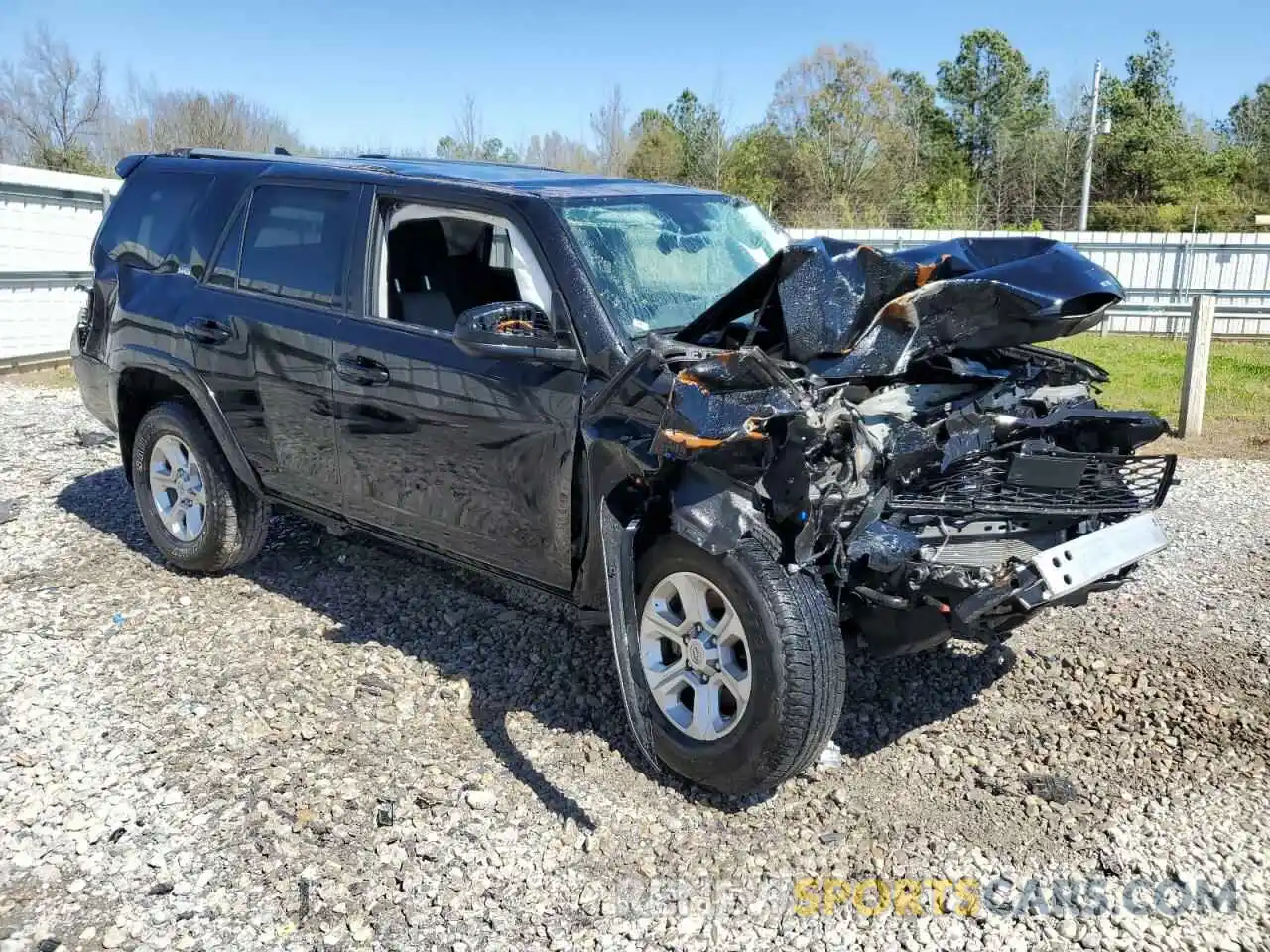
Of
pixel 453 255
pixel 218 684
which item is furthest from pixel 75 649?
pixel 453 255

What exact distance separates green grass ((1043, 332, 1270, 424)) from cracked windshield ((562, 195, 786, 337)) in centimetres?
541

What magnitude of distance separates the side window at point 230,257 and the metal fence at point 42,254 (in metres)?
8.56

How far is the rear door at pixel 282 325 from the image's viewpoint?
4.43 metres

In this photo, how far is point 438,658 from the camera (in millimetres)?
4406

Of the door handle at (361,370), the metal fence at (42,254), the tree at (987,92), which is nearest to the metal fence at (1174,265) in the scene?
the metal fence at (42,254)

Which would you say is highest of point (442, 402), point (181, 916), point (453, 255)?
point (453, 255)

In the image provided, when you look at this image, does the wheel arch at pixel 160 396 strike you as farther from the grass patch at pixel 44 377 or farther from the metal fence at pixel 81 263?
the metal fence at pixel 81 263

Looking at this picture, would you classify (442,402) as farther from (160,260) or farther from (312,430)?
(160,260)

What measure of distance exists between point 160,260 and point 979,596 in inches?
168

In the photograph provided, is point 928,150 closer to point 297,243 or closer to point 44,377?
point 44,377

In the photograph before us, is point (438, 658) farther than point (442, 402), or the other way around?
point (438, 658)

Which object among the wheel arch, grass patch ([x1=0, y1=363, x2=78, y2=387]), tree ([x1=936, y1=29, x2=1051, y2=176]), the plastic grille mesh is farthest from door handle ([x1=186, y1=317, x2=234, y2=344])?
tree ([x1=936, y1=29, x2=1051, y2=176])

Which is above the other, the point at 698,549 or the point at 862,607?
the point at 698,549

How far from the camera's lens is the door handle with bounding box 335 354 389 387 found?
4180 mm
